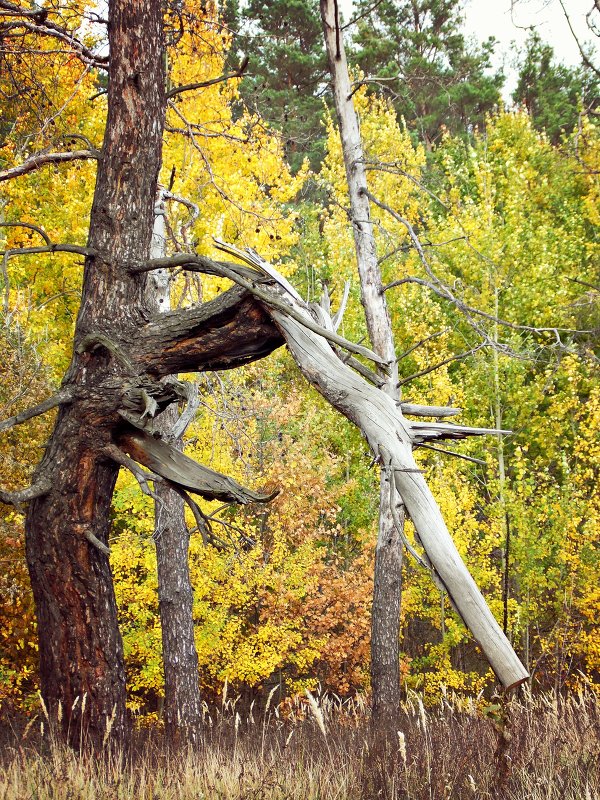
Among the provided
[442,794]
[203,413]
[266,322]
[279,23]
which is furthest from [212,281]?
[279,23]

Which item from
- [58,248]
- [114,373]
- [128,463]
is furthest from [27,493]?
[58,248]

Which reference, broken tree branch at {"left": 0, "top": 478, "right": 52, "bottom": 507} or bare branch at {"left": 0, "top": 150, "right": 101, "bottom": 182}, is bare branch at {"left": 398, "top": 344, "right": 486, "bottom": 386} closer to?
broken tree branch at {"left": 0, "top": 478, "right": 52, "bottom": 507}

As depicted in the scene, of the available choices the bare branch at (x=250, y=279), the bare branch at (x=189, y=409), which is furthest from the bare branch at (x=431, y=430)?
the bare branch at (x=189, y=409)

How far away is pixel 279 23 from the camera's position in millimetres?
24047

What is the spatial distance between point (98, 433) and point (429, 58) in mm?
23992

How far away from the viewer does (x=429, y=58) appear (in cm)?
2530

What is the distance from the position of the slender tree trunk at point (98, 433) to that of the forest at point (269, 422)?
0.02 meters

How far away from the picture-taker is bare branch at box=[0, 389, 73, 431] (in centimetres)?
470

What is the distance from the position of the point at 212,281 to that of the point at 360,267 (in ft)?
10.7

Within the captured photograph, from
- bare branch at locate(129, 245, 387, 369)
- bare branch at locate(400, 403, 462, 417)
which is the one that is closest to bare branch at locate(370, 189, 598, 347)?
bare branch at locate(129, 245, 387, 369)

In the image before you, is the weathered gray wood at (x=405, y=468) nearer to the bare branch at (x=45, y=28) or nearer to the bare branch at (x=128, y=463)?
the bare branch at (x=128, y=463)

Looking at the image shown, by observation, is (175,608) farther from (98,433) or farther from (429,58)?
(429,58)

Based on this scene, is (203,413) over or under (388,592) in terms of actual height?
over

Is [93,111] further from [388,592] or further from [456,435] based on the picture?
[456,435]
